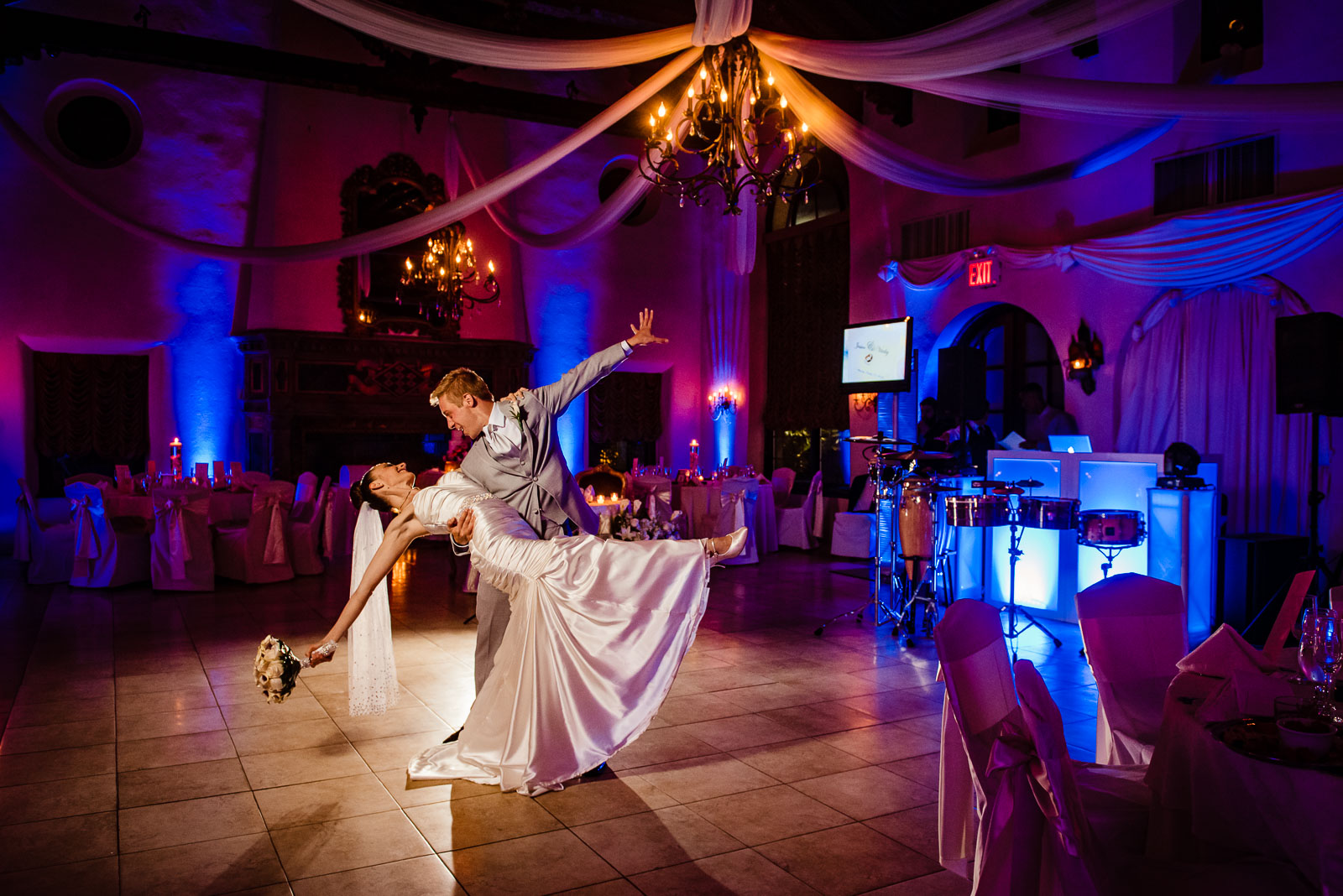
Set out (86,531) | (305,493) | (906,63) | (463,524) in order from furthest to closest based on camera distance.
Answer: (305,493), (86,531), (906,63), (463,524)

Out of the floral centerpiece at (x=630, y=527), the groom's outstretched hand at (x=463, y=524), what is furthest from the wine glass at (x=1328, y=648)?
the floral centerpiece at (x=630, y=527)

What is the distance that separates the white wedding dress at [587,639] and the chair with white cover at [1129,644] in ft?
4.34

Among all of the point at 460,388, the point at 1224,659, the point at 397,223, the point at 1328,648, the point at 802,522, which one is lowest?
the point at 802,522

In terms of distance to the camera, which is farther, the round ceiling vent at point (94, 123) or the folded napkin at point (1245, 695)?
the round ceiling vent at point (94, 123)

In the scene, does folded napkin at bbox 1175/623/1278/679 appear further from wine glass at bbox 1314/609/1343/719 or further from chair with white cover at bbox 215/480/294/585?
chair with white cover at bbox 215/480/294/585

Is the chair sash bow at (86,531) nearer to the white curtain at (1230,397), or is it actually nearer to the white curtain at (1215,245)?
the white curtain at (1215,245)

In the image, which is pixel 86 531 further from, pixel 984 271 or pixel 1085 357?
pixel 1085 357

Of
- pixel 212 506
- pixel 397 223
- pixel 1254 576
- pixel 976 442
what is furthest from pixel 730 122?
pixel 212 506

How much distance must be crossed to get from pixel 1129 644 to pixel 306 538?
304 inches

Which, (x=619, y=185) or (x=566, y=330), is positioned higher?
(x=619, y=185)

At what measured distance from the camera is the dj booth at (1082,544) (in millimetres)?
6125

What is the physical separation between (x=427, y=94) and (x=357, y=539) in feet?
25.1

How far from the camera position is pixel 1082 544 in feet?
21.4

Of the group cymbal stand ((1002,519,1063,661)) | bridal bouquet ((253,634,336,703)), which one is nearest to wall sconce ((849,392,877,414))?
cymbal stand ((1002,519,1063,661))
